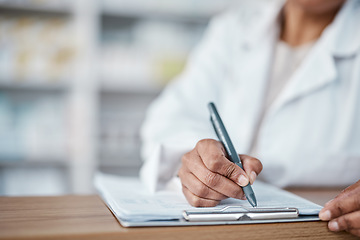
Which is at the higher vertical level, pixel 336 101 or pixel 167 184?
pixel 336 101

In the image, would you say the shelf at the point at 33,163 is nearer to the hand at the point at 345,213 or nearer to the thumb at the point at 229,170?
the thumb at the point at 229,170

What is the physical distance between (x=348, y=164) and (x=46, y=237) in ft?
2.33

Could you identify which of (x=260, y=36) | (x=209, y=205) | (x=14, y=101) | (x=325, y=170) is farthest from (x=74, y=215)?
(x=14, y=101)

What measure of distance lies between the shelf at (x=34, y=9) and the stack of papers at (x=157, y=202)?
1707 mm

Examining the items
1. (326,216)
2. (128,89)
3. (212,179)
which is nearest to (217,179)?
(212,179)

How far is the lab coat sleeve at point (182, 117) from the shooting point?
0.78 m

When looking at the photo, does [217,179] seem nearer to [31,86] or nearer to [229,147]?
[229,147]

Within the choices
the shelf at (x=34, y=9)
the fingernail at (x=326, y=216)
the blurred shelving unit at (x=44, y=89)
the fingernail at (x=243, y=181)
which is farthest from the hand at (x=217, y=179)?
the shelf at (x=34, y=9)

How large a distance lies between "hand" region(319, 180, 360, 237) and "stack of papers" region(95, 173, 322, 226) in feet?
0.07

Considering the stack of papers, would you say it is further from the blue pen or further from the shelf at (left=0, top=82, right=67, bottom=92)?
the shelf at (left=0, top=82, right=67, bottom=92)

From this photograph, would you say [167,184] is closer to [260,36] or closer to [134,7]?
[260,36]

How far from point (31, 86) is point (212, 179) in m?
1.92

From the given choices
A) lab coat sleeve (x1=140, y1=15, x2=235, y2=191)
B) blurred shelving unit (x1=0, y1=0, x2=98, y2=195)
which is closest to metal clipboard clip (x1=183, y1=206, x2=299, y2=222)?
lab coat sleeve (x1=140, y1=15, x2=235, y2=191)

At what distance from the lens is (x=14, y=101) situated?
92.0 inches
